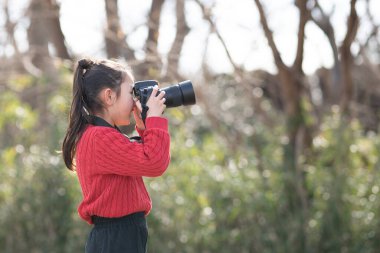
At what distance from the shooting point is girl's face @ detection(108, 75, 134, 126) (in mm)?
2584

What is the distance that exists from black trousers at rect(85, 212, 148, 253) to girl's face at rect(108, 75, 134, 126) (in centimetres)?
36

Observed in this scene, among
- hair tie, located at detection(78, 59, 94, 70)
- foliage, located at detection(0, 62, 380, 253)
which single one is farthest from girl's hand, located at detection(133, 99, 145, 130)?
foliage, located at detection(0, 62, 380, 253)

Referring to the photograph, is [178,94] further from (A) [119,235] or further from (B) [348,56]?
(B) [348,56]

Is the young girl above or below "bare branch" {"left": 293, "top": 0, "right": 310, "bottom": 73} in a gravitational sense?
below

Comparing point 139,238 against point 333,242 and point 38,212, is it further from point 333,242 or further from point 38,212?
point 38,212

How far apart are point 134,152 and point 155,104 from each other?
195mm

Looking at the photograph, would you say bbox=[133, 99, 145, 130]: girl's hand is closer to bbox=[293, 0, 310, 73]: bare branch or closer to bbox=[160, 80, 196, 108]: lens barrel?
bbox=[160, 80, 196, 108]: lens barrel

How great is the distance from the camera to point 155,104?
2.55 m

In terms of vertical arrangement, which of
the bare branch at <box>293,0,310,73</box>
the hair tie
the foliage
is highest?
the bare branch at <box>293,0,310,73</box>

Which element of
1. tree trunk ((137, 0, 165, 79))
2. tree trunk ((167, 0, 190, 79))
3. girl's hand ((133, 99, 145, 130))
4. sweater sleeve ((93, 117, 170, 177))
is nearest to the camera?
sweater sleeve ((93, 117, 170, 177))

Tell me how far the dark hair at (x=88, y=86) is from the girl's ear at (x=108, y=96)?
0.01 metres

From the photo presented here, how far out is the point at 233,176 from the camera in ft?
15.5

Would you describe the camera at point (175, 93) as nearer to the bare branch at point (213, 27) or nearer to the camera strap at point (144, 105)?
the camera strap at point (144, 105)

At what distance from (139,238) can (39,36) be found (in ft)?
21.7
